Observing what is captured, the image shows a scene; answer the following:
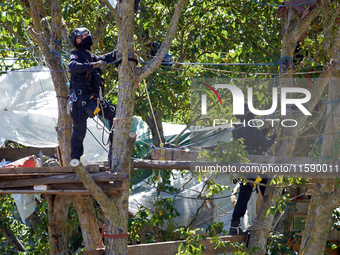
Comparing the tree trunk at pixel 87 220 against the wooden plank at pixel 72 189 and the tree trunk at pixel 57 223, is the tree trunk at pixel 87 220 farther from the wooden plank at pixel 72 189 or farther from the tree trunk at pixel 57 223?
the wooden plank at pixel 72 189

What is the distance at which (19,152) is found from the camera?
7938 mm

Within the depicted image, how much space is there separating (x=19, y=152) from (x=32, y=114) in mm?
718

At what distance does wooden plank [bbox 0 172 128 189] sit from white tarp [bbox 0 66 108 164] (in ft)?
8.10

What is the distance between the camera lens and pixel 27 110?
8.06 meters

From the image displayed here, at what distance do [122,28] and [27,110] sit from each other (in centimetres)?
380

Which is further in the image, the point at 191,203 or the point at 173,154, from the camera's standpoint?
the point at 191,203

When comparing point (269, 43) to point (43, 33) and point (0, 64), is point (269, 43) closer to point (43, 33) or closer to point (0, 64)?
point (43, 33)

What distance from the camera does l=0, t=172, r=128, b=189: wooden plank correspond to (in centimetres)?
467

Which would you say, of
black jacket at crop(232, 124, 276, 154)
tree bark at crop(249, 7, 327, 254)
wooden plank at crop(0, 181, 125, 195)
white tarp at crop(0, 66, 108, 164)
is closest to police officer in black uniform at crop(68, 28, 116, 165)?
wooden plank at crop(0, 181, 125, 195)

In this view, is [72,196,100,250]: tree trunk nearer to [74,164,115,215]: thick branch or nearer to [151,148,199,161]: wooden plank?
[151,148,199,161]: wooden plank

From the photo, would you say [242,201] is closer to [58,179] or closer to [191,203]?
[58,179]

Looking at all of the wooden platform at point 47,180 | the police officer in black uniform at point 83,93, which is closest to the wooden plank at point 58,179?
the wooden platform at point 47,180

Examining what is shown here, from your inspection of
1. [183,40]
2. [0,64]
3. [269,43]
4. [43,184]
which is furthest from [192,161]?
[0,64]

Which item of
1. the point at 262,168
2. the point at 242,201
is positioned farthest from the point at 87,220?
the point at 262,168
